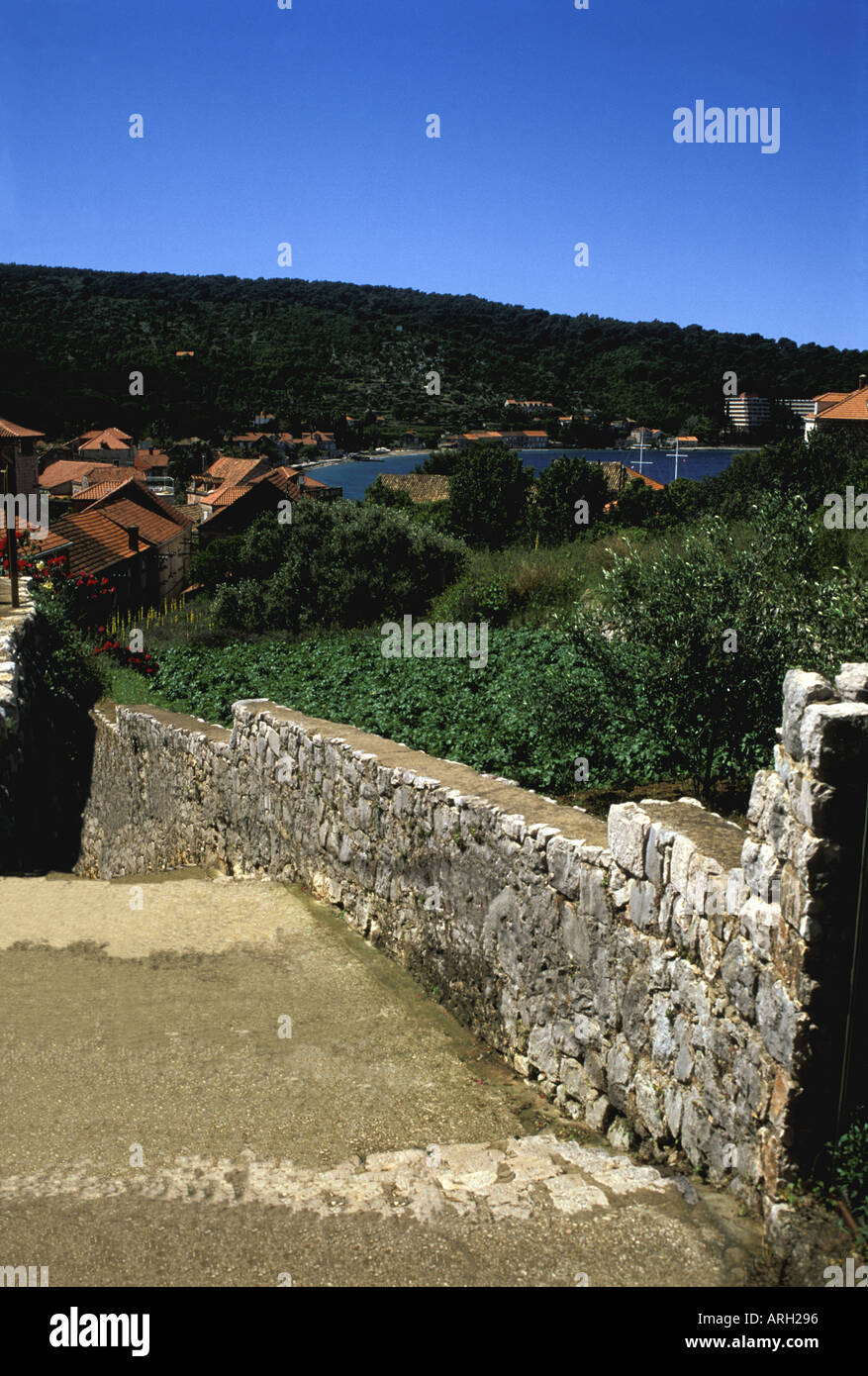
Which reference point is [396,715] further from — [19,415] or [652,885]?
[19,415]

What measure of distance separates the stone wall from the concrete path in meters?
0.29

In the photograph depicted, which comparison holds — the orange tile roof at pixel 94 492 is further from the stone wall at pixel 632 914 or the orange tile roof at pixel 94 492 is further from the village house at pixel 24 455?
the stone wall at pixel 632 914

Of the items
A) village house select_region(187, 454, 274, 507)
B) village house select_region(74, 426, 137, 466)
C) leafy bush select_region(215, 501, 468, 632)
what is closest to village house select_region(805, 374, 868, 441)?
leafy bush select_region(215, 501, 468, 632)

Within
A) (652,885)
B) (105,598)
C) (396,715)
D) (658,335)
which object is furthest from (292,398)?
(652,885)

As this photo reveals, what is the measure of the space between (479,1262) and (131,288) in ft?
410

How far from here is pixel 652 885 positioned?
5.07 m

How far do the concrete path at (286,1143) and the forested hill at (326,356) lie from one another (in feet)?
240

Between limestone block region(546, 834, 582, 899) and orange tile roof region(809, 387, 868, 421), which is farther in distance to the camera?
orange tile roof region(809, 387, 868, 421)

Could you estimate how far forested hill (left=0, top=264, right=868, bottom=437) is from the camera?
3285 inches

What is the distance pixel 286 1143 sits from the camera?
5211 mm

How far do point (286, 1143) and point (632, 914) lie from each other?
2.07 m

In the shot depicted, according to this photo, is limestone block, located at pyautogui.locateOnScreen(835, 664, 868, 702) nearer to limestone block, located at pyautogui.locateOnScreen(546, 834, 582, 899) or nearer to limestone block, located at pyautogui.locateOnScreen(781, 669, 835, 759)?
limestone block, located at pyautogui.locateOnScreen(781, 669, 835, 759)

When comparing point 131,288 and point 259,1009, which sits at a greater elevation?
point 131,288

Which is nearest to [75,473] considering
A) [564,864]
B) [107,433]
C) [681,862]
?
[107,433]
